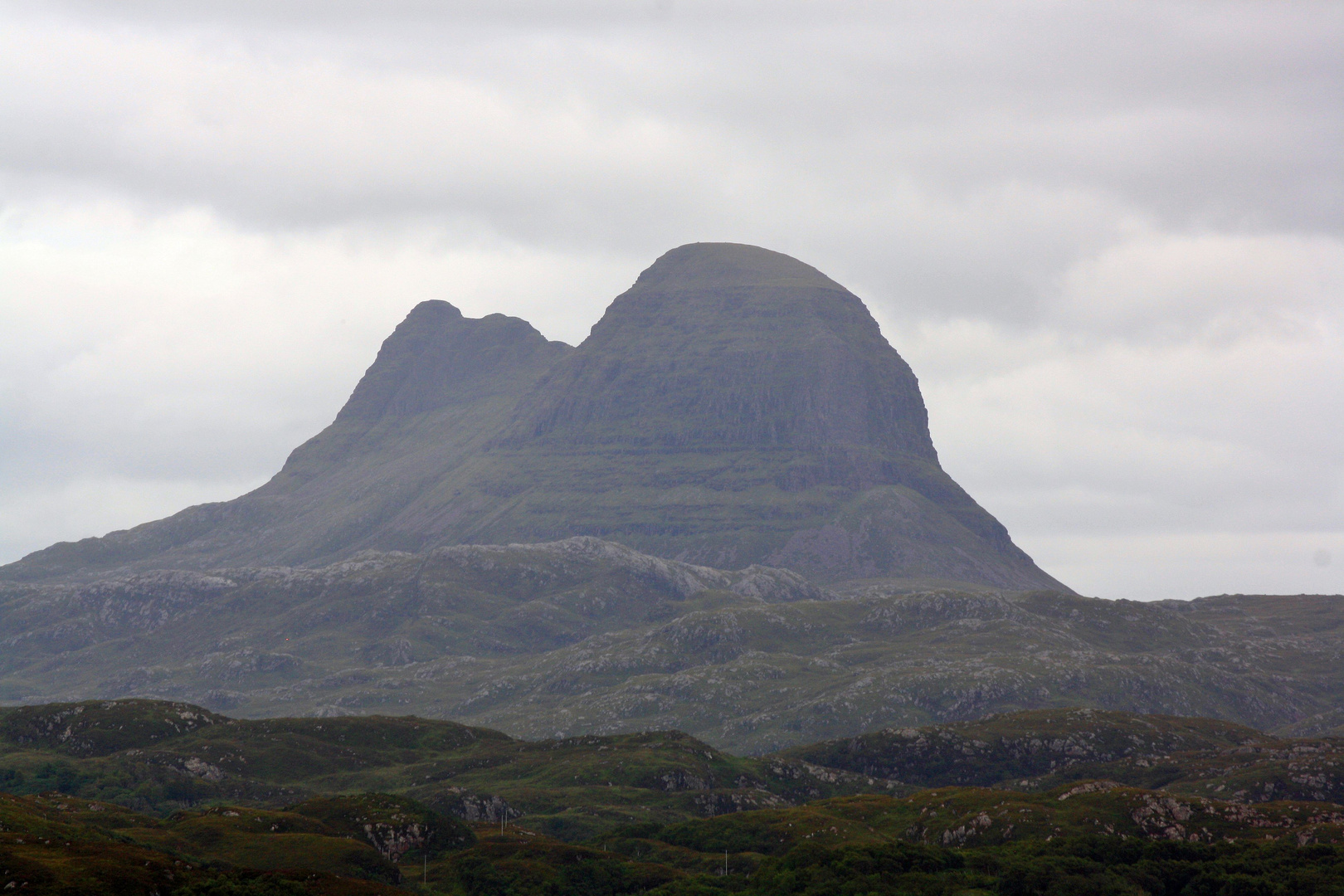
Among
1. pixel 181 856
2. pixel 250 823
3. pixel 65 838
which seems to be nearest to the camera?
pixel 65 838

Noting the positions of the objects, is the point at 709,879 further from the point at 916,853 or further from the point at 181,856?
A: the point at 181,856

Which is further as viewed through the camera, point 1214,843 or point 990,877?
point 1214,843

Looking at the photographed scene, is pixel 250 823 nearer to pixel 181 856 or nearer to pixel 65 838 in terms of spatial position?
pixel 181 856

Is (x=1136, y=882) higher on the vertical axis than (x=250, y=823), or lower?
lower

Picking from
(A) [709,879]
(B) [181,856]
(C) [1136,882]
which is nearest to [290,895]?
(B) [181,856]

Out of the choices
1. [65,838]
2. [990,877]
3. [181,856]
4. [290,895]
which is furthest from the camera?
[990,877]

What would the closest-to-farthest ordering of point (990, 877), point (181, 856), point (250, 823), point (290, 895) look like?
point (290, 895) < point (181, 856) < point (990, 877) < point (250, 823)

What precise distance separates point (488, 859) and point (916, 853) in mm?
60018

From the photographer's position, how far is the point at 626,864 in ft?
623

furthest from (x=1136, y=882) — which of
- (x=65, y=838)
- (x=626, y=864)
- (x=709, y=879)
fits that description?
(x=65, y=838)

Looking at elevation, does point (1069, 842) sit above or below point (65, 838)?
below

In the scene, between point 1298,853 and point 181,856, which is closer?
point 181,856

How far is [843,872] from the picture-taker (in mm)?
174500

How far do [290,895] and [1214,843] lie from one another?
132 m
